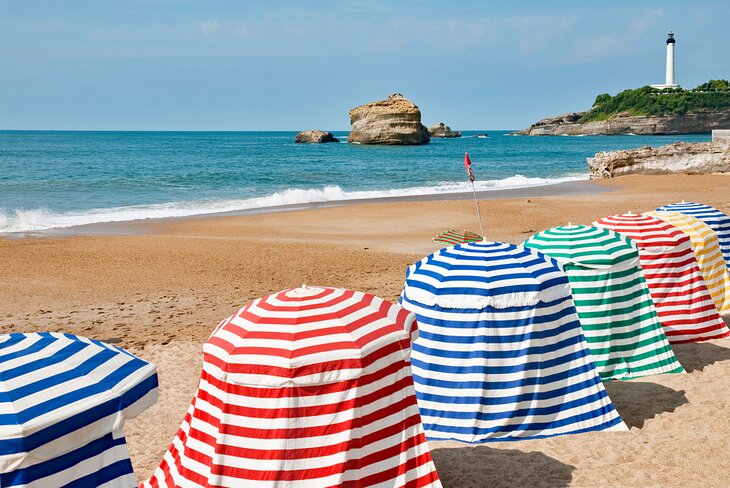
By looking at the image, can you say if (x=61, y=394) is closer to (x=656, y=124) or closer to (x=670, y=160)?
(x=670, y=160)

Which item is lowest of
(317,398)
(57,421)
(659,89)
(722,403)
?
(722,403)

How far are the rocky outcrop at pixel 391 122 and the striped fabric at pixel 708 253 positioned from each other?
77343 millimetres

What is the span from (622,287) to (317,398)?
4.42 meters

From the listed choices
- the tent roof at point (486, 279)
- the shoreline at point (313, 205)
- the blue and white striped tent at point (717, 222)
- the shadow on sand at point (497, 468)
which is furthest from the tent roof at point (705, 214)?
the shoreline at point (313, 205)

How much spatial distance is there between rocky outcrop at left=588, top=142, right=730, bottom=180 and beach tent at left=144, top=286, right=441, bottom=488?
3037cm

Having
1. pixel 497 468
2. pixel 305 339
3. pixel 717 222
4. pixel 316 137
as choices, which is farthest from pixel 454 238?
pixel 316 137

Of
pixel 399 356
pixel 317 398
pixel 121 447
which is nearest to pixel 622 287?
pixel 399 356

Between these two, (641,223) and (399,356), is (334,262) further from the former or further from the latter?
(399,356)

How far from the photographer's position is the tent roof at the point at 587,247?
7742 millimetres

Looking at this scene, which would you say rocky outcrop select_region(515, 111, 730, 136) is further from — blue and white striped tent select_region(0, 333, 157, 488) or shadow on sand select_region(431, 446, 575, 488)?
blue and white striped tent select_region(0, 333, 157, 488)

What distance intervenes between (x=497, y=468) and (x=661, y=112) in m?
131

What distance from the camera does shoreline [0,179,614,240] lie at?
19969 millimetres

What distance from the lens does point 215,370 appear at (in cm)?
490

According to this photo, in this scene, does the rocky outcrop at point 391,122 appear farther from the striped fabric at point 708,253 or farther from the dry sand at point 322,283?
the striped fabric at point 708,253
